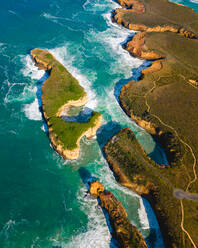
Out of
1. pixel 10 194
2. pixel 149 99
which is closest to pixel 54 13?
pixel 149 99

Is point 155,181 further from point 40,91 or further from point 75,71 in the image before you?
point 75,71

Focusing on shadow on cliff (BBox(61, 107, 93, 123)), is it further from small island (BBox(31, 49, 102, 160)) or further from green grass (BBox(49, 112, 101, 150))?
green grass (BBox(49, 112, 101, 150))

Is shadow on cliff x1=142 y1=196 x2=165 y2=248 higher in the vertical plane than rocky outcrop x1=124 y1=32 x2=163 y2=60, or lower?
lower

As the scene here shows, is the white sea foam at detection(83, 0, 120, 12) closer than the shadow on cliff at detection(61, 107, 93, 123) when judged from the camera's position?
No

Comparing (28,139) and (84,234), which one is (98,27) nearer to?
(28,139)

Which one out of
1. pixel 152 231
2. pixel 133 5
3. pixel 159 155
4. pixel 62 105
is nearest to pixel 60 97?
pixel 62 105

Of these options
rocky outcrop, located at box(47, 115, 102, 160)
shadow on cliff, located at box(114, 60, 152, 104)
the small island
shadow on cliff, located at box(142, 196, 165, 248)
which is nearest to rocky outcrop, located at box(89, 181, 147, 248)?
shadow on cliff, located at box(142, 196, 165, 248)
